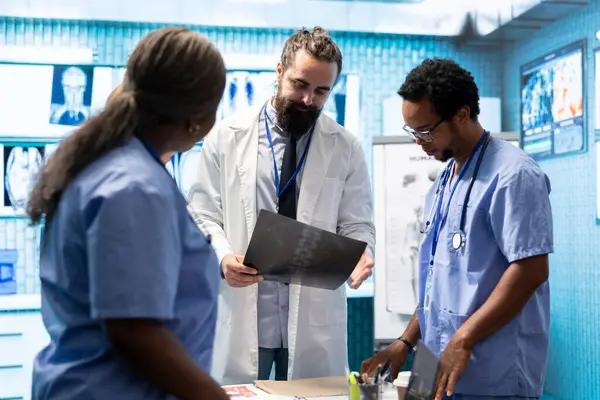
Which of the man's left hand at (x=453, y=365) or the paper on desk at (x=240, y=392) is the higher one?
the man's left hand at (x=453, y=365)

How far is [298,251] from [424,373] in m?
0.68

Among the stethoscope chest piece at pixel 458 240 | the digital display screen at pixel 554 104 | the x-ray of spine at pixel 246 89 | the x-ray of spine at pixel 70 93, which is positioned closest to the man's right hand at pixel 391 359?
the stethoscope chest piece at pixel 458 240

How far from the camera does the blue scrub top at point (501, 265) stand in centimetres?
150

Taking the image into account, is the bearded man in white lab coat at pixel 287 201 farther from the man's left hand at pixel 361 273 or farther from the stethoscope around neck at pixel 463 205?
the stethoscope around neck at pixel 463 205

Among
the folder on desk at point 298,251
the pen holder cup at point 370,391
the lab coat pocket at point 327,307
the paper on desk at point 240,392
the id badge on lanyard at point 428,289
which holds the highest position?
the folder on desk at point 298,251

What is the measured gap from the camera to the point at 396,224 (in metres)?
4.24

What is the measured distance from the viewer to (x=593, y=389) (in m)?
4.03

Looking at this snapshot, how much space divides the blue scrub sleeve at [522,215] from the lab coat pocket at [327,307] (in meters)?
0.80

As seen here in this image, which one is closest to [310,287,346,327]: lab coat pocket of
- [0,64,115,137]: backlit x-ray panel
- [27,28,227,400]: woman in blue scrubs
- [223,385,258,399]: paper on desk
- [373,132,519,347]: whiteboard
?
[223,385,258,399]: paper on desk

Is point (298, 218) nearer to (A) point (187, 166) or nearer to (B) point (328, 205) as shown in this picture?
(B) point (328, 205)

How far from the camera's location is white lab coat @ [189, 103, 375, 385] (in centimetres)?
218

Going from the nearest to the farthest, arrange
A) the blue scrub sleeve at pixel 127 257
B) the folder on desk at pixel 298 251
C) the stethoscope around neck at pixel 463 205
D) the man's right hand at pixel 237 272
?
the blue scrub sleeve at pixel 127 257 < the stethoscope around neck at pixel 463 205 < the folder on desk at pixel 298 251 < the man's right hand at pixel 237 272

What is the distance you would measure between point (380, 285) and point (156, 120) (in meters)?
3.39

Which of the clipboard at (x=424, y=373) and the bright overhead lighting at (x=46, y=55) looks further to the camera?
the bright overhead lighting at (x=46, y=55)
